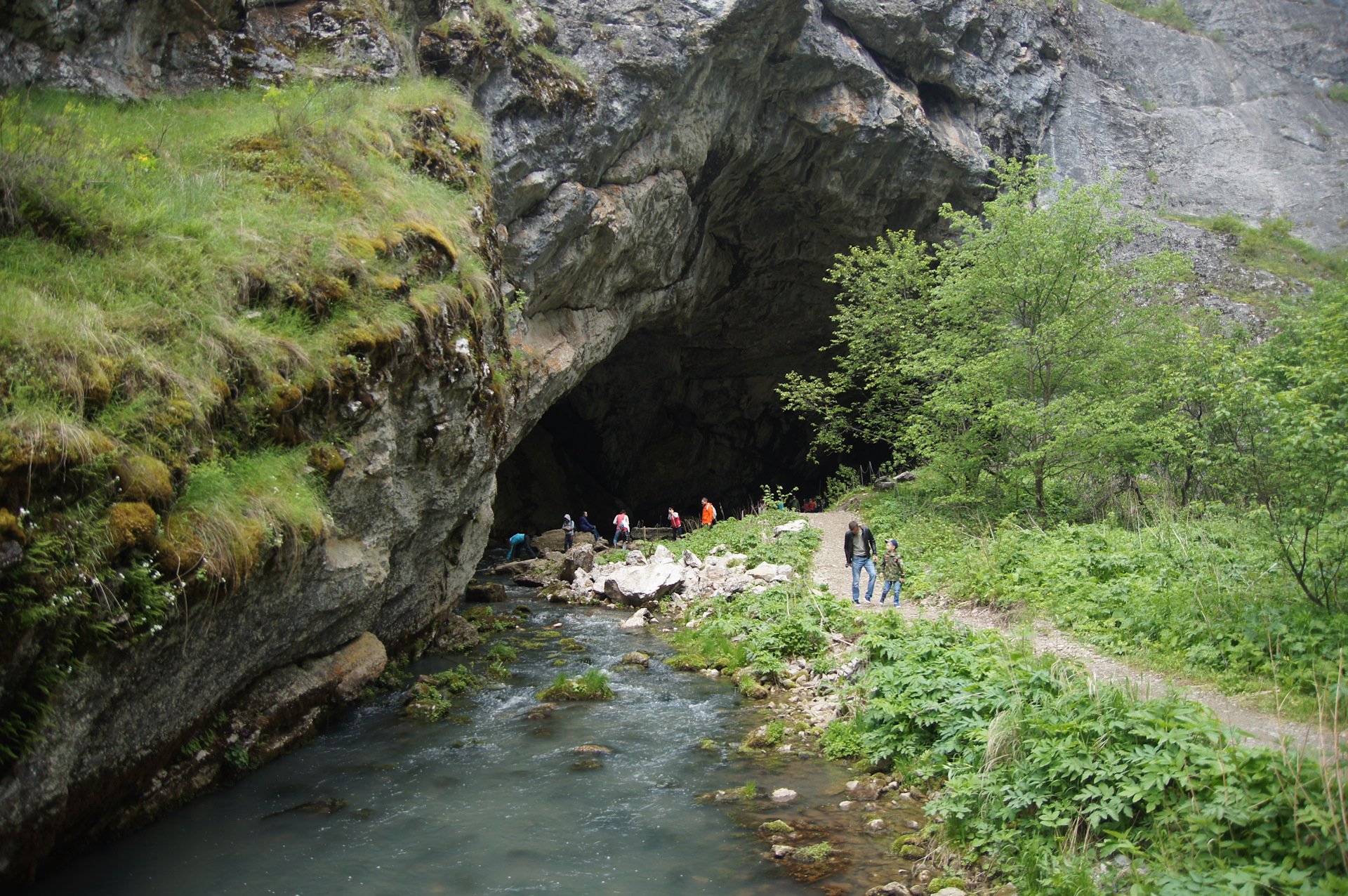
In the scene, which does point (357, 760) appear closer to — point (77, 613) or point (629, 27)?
point (77, 613)

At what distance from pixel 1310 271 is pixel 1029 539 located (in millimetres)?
22599

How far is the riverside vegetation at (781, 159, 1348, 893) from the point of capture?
15.9 feet

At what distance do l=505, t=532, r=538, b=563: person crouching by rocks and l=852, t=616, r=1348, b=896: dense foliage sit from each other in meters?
17.9

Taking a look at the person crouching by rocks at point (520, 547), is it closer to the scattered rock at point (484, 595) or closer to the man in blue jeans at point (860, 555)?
the scattered rock at point (484, 595)

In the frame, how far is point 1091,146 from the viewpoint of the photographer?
27.7 meters

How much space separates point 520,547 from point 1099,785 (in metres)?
21.1

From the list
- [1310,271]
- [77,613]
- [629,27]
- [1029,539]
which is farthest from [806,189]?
[77,613]

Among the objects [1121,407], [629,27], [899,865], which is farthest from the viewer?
[629,27]

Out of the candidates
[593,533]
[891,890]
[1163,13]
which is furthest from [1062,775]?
[1163,13]

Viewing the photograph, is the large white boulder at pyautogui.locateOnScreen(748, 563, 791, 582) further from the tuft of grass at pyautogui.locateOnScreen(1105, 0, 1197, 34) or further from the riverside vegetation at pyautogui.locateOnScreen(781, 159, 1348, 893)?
the tuft of grass at pyautogui.locateOnScreen(1105, 0, 1197, 34)

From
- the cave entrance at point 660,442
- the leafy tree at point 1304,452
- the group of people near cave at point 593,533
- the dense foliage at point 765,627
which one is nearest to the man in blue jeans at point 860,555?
the dense foliage at point 765,627

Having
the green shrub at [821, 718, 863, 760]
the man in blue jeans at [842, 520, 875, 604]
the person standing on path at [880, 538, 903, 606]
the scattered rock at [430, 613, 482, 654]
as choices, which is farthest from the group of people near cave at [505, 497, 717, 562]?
the green shrub at [821, 718, 863, 760]

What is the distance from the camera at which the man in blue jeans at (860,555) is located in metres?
12.1

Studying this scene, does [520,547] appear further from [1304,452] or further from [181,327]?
[1304,452]
